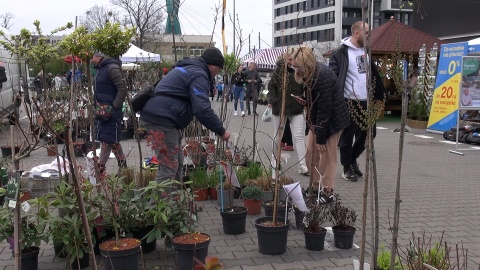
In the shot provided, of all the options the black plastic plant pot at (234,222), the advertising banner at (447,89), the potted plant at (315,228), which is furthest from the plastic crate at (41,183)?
the advertising banner at (447,89)

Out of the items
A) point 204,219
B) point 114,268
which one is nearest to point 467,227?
point 204,219

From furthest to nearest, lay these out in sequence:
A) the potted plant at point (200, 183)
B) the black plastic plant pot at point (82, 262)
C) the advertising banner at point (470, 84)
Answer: the advertising banner at point (470, 84) < the potted plant at point (200, 183) < the black plastic plant pot at point (82, 262)

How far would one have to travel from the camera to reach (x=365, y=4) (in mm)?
2613

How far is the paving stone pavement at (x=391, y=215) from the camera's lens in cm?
434

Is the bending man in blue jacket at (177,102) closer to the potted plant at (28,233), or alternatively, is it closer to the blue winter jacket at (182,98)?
the blue winter jacket at (182,98)

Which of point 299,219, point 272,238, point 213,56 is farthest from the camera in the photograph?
point 299,219

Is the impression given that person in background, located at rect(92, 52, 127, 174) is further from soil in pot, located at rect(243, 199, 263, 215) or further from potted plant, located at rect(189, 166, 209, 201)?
soil in pot, located at rect(243, 199, 263, 215)

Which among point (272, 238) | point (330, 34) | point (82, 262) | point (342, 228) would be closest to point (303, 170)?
point (342, 228)

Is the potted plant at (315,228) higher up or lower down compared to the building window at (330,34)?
lower down

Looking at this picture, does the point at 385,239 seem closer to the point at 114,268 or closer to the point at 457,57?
the point at 114,268

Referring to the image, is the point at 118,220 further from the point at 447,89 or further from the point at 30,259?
the point at 447,89

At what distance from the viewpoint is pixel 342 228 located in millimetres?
4637

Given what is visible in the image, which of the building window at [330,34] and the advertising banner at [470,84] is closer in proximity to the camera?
the advertising banner at [470,84]

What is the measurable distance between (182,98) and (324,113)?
5.39 feet
